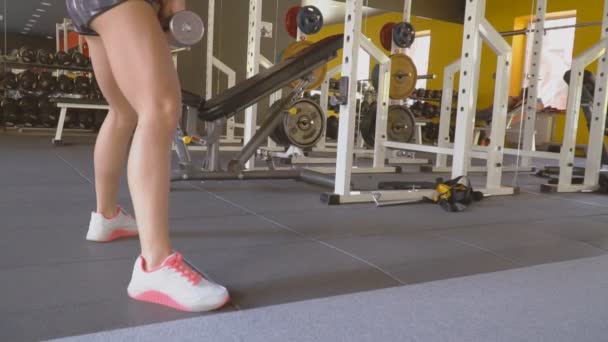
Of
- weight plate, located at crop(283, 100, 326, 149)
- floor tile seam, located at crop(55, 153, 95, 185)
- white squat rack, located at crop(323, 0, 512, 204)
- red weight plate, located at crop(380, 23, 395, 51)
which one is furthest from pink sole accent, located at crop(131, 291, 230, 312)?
red weight plate, located at crop(380, 23, 395, 51)

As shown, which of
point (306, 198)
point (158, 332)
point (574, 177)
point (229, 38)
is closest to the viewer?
point (158, 332)

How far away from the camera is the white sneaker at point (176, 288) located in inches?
44.0

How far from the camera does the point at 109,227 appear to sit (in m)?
1.61

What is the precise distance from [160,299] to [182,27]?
2.13 feet

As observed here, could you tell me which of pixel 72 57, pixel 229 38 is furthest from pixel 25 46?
pixel 229 38

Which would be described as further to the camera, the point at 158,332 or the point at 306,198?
the point at 306,198

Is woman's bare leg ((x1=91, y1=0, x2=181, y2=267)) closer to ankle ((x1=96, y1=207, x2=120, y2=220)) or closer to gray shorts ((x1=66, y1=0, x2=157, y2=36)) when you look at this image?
gray shorts ((x1=66, y1=0, x2=157, y2=36))

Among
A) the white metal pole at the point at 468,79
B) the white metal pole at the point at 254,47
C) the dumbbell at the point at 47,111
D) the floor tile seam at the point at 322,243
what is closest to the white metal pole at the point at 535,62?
the white metal pole at the point at 468,79

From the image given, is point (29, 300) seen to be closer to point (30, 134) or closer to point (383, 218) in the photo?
point (383, 218)

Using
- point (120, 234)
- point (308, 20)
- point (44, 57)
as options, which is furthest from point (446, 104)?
point (44, 57)

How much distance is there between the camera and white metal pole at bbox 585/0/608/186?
11.2 feet

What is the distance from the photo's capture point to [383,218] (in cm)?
226

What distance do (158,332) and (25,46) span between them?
6.16 metres

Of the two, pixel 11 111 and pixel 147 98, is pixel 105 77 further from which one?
pixel 11 111
